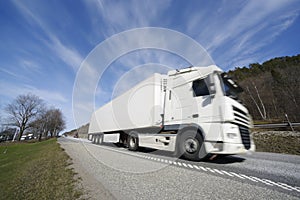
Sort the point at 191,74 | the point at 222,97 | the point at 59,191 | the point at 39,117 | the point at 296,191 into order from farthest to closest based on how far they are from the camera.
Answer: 1. the point at 39,117
2. the point at 191,74
3. the point at 222,97
4. the point at 59,191
5. the point at 296,191

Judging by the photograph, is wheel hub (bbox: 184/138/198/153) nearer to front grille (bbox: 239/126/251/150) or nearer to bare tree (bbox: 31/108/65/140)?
front grille (bbox: 239/126/251/150)

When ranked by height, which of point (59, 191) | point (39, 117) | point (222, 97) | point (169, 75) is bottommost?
point (59, 191)

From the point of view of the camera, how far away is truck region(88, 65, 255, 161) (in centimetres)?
409

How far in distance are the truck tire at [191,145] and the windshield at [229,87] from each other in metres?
1.74

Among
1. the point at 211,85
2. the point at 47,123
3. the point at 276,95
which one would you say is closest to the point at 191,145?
the point at 211,85

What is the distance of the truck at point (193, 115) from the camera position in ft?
13.4

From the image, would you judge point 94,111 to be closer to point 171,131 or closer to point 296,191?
point 171,131

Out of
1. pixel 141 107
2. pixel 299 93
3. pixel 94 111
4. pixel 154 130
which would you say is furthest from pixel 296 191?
pixel 299 93

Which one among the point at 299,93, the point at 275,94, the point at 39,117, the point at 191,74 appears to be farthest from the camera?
the point at 39,117

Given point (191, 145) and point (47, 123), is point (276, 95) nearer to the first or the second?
point (191, 145)

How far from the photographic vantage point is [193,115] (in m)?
4.84

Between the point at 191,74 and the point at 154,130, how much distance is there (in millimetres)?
3071

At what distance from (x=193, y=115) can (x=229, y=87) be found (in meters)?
1.64

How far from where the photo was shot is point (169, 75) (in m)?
6.34
